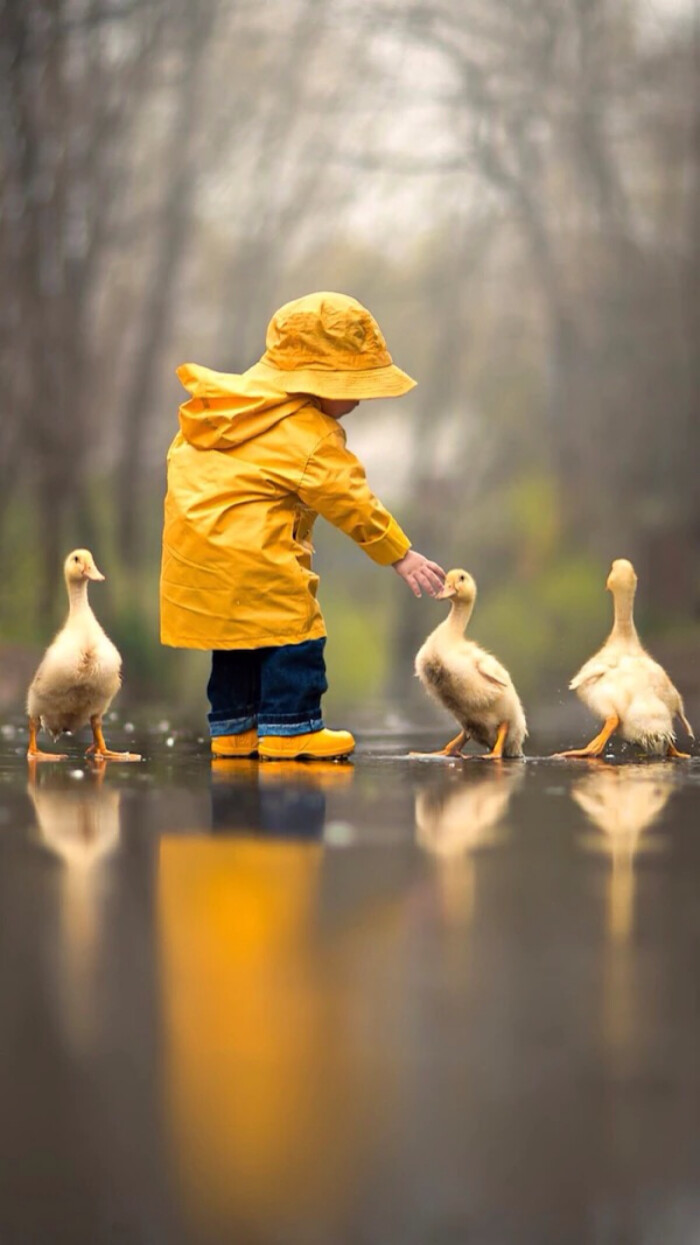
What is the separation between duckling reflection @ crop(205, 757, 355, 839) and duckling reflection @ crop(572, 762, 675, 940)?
521 millimetres

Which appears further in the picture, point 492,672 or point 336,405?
point 336,405

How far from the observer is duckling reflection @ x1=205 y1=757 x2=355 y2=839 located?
3141 millimetres

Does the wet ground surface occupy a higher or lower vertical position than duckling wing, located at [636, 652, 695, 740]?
lower

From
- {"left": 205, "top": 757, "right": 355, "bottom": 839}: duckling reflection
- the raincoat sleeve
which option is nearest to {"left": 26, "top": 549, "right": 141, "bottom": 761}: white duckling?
{"left": 205, "top": 757, "right": 355, "bottom": 839}: duckling reflection

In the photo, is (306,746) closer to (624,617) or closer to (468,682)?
(468,682)

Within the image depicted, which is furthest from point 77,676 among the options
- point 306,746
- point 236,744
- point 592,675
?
point 592,675

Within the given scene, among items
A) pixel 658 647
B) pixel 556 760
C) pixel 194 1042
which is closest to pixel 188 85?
pixel 658 647

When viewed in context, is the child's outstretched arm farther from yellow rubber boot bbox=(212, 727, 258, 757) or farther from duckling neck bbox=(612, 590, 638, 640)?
yellow rubber boot bbox=(212, 727, 258, 757)

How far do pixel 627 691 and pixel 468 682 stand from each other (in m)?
0.39

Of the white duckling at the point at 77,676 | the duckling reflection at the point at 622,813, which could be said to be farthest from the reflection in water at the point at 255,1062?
the white duckling at the point at 77,676

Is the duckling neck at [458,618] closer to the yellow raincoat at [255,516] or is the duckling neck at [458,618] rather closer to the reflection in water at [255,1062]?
the yellow raincoat at [255,516]

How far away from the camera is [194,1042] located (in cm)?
184

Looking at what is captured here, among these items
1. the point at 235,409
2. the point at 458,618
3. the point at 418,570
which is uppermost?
the point at 235,409

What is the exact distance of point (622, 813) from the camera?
3.27 m
